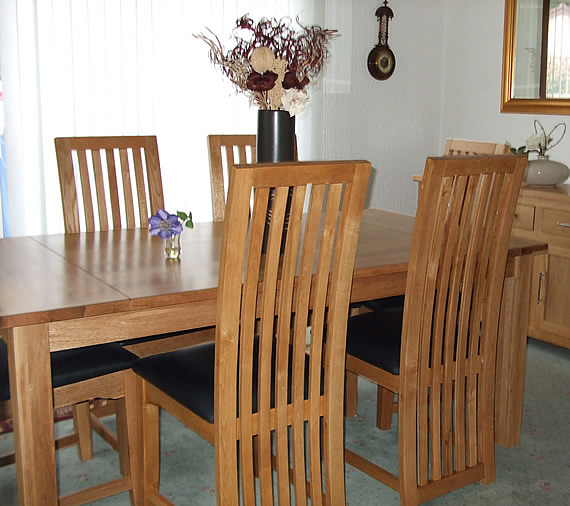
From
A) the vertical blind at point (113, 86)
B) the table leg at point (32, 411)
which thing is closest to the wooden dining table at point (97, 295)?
the table leg at point (32, 411)

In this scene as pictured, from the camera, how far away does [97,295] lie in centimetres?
173

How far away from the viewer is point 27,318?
1.59 meters

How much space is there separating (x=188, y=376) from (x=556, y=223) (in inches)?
88.4

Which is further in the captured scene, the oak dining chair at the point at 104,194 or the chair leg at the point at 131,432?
the oak dining chair at the point at 104,194

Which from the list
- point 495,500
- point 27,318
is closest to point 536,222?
point 495,500

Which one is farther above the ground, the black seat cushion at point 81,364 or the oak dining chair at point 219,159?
the oak dining chair at point 219,159

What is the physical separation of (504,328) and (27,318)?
1606mm

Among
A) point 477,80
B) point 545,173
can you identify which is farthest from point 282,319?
point 477,80

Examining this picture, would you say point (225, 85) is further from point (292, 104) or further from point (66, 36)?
point (292, 104)

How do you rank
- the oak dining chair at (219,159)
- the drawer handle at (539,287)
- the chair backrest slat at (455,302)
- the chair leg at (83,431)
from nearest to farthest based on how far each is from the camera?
the chair backrest slat at (455,302), the chair leg at (83,431), the oak dining chair at (219,159), the drawer handle at (539,287)

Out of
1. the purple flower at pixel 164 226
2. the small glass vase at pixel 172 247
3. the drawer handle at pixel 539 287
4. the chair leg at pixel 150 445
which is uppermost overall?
the purple flower at pixel 164 226

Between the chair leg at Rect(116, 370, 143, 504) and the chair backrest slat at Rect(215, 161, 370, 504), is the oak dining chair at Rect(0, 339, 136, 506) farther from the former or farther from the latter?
the chair backrest slat at Rect(215, 161, 370, 504)

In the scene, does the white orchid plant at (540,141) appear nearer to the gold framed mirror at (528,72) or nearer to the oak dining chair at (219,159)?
the gold framed mirror at (528,72)

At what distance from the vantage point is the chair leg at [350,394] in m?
2.80
